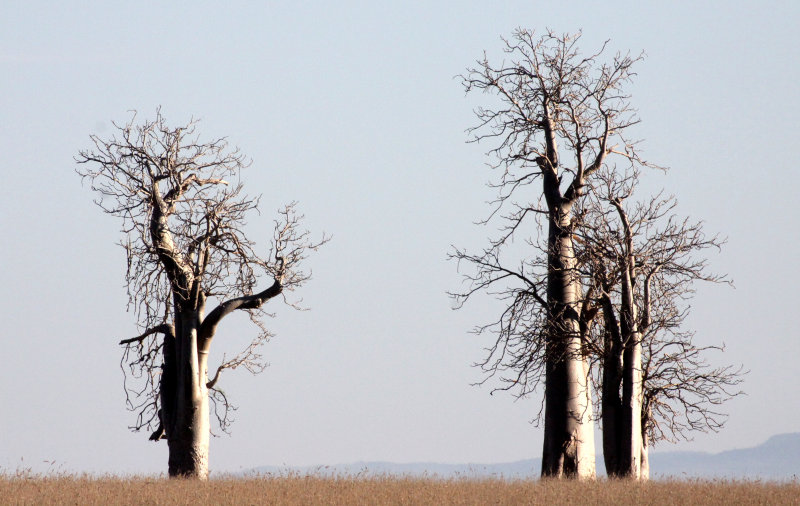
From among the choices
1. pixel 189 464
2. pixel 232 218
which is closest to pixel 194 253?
pixel 232 218

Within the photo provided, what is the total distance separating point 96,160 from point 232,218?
266cm

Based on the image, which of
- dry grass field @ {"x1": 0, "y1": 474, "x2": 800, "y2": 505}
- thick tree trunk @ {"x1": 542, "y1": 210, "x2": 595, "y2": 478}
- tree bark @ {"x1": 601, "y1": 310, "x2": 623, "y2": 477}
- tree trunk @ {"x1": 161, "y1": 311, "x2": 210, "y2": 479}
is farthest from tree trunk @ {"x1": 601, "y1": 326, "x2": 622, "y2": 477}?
tree trunk @ {"x1": 161, "y1": 311, "x2": 210, "y2": 479}

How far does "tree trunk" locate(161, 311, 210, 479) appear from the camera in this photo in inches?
703

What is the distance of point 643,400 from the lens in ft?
60.8

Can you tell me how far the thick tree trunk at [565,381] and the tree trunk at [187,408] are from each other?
6.07 meters

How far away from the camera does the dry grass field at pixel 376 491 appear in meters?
13.3

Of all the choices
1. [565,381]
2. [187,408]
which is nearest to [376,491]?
[565,381]

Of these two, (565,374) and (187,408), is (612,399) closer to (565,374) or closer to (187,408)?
(565,374)

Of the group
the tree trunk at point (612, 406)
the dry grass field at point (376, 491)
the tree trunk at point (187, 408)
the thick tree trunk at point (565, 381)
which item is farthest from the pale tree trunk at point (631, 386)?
the tree trunk at point (187, 408)

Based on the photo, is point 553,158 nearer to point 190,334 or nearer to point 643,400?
point 643,400

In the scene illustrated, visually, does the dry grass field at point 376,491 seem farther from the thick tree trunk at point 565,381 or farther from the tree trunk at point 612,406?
the tree trunk at point 612,406

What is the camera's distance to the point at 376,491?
1419cm

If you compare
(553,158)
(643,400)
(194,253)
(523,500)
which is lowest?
(523,500)

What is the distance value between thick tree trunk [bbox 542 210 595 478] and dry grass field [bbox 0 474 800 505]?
1.20 m
